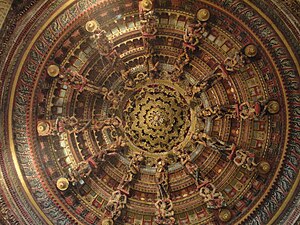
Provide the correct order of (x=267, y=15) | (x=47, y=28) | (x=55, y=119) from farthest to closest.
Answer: (x=55, y=119) → (x=47, y=28) → (x=267, y=15)

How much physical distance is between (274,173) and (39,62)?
765 cm

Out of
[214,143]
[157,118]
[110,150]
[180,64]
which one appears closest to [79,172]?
[110,150]

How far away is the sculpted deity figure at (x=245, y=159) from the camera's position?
457 inches

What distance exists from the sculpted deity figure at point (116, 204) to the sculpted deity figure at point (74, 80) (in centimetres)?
341

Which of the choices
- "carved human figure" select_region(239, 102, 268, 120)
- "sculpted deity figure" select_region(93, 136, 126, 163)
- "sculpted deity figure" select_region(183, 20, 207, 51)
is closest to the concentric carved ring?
"sculpted deity figure" select_region(93, 136, 126, 163)

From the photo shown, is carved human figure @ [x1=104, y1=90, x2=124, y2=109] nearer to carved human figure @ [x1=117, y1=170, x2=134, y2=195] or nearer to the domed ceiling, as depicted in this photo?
the domed ceiling

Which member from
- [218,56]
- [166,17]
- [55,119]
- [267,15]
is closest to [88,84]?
[55,119]

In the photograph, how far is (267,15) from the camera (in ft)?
35.7

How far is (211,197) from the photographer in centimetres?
1192

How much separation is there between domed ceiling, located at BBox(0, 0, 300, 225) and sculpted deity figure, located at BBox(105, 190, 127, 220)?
6 centimetres

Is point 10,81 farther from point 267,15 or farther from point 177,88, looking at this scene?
point 267,15

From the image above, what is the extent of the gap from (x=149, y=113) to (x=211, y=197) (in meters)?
3.27

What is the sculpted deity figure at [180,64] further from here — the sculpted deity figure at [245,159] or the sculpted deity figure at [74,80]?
the sculpted deity figure at [245,159]

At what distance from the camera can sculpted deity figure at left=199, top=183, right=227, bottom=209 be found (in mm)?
11852
